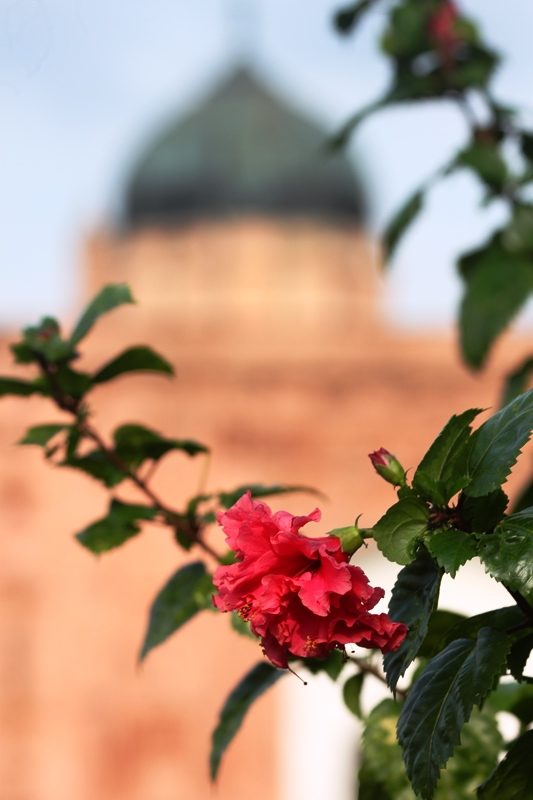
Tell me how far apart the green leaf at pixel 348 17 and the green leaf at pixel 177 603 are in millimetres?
865

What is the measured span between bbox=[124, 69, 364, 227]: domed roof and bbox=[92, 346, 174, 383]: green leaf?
17.5 m

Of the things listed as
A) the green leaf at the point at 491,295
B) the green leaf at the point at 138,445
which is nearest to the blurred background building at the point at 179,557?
the green leaf at the point at 491,295

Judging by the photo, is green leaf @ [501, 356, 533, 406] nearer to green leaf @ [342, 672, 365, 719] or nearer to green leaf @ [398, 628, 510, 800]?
green leaf @ [342, 672, 365, 719]

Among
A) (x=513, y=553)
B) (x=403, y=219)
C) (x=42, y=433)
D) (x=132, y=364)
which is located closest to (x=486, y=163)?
(x=403, y=219)

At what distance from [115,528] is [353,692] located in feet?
0.98

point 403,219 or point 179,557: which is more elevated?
point 179,557

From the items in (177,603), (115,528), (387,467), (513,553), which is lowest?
(513,553)

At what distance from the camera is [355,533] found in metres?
1.29

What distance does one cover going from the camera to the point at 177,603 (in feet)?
6.34

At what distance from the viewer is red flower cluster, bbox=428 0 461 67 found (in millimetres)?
2467

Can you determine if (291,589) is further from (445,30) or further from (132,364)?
(445,30)

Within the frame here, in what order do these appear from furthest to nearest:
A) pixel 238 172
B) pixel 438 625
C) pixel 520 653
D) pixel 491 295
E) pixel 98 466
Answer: pixel 238 172
pixel 491 295
pixel 98 466
pixel 438 625
pixel 520 653

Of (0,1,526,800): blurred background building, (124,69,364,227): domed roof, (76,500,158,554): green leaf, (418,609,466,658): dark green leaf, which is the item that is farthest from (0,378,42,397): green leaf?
(124,69,364,227): domed roof

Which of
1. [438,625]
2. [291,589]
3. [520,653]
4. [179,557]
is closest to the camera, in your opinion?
[291,589]
